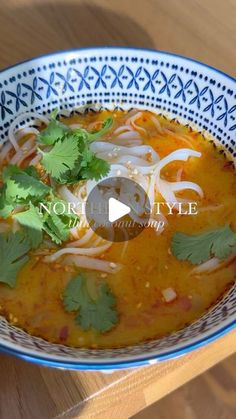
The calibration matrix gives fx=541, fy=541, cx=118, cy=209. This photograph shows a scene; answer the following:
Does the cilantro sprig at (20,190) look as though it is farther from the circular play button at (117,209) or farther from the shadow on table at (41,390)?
the shadow on table at (41,390)

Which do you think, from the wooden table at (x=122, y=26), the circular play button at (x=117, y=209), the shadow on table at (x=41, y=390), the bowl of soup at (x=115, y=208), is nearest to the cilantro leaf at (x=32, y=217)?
the bowl of soup at (x=115, y=208)

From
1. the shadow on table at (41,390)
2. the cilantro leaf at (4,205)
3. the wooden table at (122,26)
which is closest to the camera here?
the shadow on table at (41,390)

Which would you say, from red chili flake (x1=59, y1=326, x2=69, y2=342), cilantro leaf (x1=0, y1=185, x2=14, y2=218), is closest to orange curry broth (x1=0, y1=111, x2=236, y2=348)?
red chili flake (x1=59, y1=326, x2=69, y2=342)

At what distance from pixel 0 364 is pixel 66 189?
37 centimetres

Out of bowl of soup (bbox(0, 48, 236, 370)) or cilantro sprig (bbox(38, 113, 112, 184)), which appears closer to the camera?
bowl of soup (bbox(0, 48, 236, 370))

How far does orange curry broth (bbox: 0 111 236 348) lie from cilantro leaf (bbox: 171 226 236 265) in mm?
21

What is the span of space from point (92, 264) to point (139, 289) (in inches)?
4.1

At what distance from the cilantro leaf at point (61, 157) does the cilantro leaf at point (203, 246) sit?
10.2 inches

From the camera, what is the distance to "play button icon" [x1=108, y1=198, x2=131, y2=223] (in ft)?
3.71

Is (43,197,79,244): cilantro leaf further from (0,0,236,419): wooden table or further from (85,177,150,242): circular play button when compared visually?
(0,0,236,419): wooden table

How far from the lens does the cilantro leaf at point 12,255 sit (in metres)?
1.03

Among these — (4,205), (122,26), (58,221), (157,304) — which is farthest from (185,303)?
(122,26)

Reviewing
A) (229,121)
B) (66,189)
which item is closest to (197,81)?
(229,121)

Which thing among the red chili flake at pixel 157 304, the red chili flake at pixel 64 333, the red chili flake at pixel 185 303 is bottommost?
the red chili flake at pixel 64 333
